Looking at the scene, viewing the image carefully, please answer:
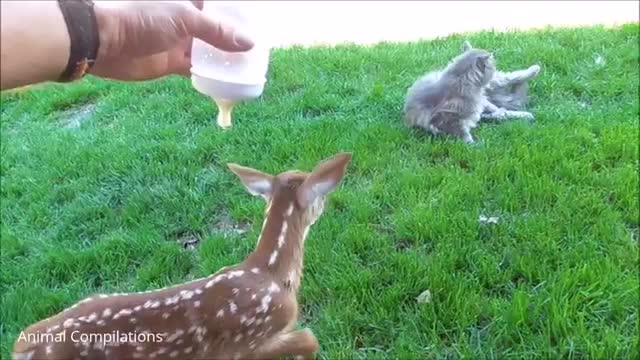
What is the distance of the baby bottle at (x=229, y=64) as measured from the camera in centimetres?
257

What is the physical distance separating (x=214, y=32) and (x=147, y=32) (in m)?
0.17

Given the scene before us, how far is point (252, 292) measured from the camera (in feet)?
9.04

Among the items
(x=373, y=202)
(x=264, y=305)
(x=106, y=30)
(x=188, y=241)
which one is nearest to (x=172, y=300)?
(x=264, y=305)

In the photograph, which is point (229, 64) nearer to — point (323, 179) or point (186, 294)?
point (323, 179)

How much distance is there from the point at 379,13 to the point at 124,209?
11.7ft

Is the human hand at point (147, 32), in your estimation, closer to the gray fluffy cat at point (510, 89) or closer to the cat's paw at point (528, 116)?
the cat's paw at point (528, 116)

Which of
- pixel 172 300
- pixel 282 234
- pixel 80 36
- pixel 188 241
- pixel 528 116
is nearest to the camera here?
Answer: pixel 80 36

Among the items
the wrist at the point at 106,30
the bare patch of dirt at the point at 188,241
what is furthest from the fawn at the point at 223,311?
the bare patch of dirt at the point at 188,241

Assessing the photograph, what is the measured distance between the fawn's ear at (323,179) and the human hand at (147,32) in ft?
1.38

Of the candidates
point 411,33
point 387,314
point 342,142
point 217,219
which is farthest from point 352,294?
point 411,33

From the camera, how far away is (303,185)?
2793 mm

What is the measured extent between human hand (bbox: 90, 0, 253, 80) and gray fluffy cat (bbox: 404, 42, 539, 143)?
2272 millimetres

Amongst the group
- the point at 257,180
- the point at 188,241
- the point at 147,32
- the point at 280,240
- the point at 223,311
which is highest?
the point at 147,32

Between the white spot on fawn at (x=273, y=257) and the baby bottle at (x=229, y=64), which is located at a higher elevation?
the baby bottle at (x=229, y=64)
